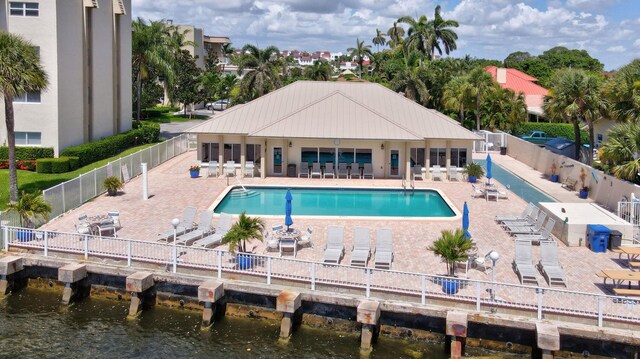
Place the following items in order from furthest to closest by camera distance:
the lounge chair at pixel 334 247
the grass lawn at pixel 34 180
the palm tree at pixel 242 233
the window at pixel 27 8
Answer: the window at pixel 27 8 → the grass lawn at pixel 34 180 → the lounge chair at pixel 334 247 → the palm tree at pixel 242 233

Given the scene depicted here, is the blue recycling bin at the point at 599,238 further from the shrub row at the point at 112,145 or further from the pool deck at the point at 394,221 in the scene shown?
the shrub row at the point at 112,145

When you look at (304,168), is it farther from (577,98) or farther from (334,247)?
(577,98)

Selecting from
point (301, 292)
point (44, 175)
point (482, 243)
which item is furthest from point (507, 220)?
point (44, 175)

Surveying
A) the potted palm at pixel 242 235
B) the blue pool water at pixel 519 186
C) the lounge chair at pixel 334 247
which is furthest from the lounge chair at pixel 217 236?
the blue pool water at pixel 519 186

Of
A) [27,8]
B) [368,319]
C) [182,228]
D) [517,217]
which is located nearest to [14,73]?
[182,228]

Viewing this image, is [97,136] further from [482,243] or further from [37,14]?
[482,243]

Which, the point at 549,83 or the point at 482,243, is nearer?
the point at 482,243
